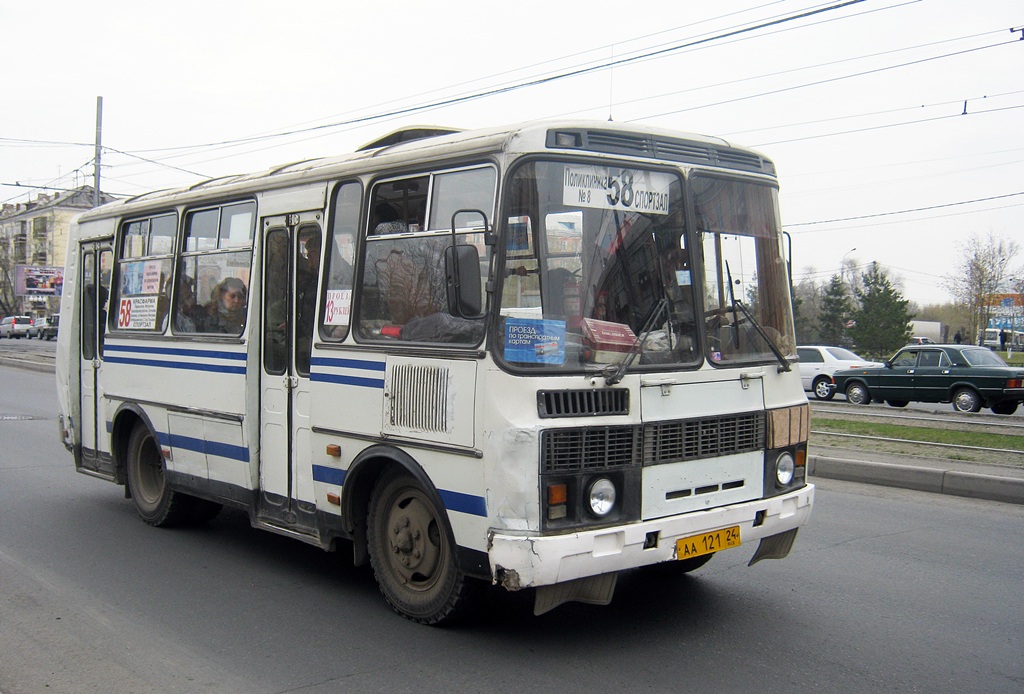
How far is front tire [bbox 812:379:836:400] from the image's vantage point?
24641 mm

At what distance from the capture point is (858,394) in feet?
75.4

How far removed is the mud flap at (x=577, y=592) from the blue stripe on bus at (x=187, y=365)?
10.0 ft

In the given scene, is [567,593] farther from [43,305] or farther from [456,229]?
[43,305]

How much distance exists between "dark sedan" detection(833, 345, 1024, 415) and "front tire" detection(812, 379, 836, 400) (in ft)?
5.25

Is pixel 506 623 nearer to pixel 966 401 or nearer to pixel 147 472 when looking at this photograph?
pixel 147 472

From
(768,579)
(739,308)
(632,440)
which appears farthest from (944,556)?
(632,440)

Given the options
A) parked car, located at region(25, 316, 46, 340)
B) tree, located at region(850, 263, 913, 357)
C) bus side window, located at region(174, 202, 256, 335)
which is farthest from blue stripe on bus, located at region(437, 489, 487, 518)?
parked car, located at region(25, 316, 46, 340)

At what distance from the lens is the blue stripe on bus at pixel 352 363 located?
5.57 meters

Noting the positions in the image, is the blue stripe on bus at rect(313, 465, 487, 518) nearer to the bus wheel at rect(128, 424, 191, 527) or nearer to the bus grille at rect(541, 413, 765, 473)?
the bus grille at rect(541, 413, 765, 473)

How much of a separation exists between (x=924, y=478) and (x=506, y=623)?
6.35 metres

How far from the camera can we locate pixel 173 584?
20.9ft

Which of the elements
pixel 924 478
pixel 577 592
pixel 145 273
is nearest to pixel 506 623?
pixel 577 592

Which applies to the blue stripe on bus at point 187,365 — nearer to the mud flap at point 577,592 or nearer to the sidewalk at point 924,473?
the mud flap at point 577,592

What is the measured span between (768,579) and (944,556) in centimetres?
166
